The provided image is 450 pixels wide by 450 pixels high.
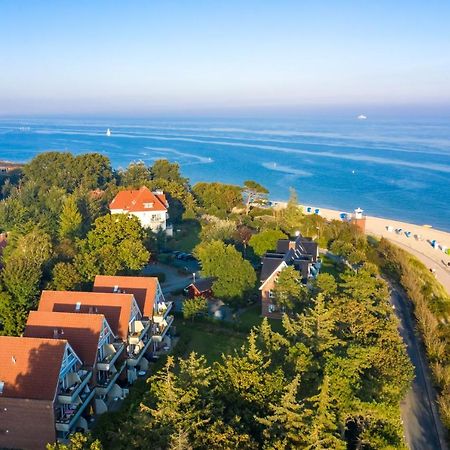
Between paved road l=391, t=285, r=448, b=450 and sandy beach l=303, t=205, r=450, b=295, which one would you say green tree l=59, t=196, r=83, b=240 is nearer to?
paved road l=391, t=285, r=448, b=450

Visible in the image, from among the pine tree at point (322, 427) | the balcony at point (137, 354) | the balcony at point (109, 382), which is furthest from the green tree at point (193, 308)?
the pine tree at point (322, 427)

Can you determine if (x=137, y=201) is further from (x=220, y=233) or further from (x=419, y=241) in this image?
(x=419, y=241)

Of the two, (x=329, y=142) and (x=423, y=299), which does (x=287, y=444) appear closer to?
(x=423, y=299)

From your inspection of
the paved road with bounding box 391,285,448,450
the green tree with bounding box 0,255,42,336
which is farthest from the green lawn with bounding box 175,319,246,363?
the paved road with bounding box 391,285,448,450

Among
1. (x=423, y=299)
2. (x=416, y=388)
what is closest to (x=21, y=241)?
(x=416, y=388)

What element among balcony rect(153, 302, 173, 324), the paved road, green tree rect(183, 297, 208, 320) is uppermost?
balcony rect(153, 302, 173, 324)

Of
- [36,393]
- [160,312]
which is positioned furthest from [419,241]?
[36,393]
